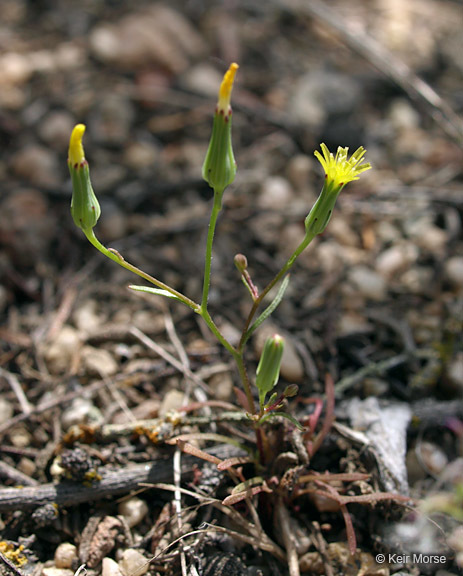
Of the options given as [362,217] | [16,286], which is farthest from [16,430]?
[362,217]

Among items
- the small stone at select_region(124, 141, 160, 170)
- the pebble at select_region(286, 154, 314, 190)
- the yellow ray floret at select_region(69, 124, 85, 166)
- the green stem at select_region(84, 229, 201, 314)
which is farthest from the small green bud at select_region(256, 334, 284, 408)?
the small stone at select_region(124, 141, 160, 170)

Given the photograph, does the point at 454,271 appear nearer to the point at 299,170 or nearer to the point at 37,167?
the point at 299,170

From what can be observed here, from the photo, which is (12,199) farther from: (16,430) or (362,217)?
(362,217)

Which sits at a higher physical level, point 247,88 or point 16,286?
point 247,88

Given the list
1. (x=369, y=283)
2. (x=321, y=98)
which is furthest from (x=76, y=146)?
(x=321, y=98)

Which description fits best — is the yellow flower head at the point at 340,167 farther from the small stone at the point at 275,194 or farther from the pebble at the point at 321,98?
the pebble at the point at 321,98

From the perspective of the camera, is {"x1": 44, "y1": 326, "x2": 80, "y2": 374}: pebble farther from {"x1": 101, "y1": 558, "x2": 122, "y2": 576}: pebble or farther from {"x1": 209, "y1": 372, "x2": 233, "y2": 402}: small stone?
{"x1": 101, "y1": 558, "x2": 122, "y2": 576}: pebble
